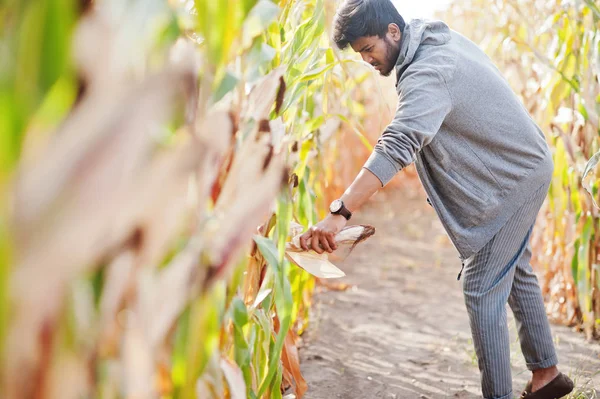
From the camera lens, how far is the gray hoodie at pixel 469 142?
1580 mm

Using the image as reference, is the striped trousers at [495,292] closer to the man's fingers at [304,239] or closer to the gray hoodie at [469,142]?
the gray hoodie at [469,142]

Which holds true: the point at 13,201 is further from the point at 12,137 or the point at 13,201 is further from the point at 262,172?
the point at 262,172

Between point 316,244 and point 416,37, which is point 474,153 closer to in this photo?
point 416,37

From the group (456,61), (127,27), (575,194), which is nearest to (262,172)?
(127,27)

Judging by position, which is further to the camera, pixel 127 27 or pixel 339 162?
pixel 339 162

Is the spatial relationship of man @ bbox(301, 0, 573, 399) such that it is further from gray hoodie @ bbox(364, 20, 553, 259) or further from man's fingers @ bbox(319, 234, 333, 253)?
man's fingers @ bbox(319, 234, 333, 253)

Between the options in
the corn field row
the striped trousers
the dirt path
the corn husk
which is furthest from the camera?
the dirt path

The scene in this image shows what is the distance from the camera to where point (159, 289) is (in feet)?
2.18

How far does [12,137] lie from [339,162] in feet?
11.3

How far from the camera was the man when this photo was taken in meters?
1.58

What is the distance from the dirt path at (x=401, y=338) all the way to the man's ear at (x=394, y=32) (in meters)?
1.00

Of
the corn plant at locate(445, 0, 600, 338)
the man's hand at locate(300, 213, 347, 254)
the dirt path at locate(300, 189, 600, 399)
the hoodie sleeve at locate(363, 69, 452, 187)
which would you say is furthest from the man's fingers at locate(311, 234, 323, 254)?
the corn plant at locate(445, 0, 600, 338)

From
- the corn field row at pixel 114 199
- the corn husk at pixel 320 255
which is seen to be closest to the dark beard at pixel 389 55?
the corn husk at pixel 320 255

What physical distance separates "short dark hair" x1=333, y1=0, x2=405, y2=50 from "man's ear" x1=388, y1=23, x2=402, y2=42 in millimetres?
11
